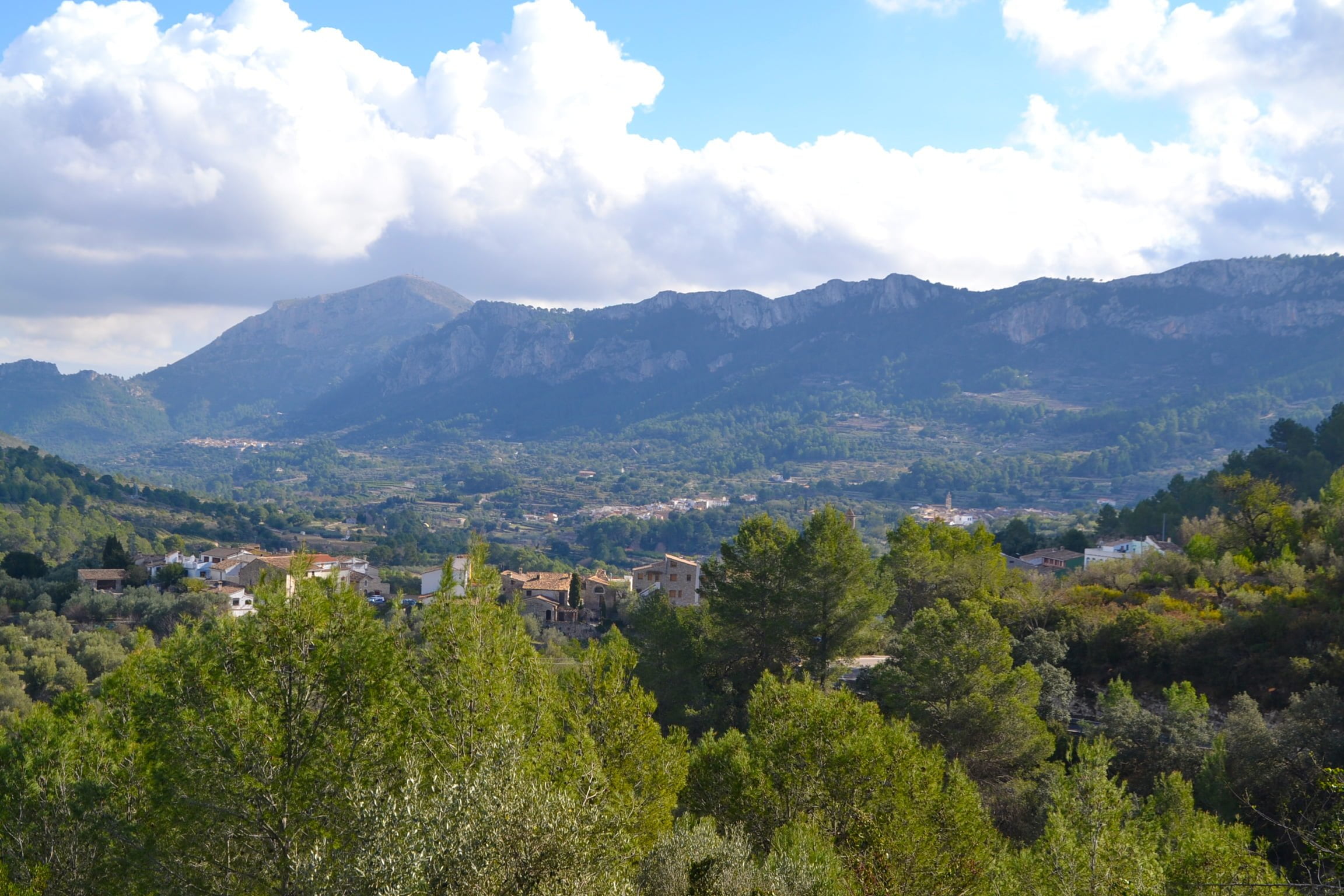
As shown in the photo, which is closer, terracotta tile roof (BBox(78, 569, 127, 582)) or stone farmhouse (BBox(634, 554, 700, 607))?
terracotta tile roof (BBox(78, 569, 127, 582))

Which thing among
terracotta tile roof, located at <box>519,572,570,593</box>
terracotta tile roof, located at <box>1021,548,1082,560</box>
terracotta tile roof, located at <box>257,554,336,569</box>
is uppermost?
terracotta tile roof, located at <box>257,554,336,569</box>

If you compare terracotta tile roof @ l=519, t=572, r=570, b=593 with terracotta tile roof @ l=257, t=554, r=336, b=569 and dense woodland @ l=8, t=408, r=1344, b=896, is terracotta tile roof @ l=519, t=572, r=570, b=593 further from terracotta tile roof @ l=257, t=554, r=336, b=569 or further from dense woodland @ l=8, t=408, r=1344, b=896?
dense woodland @ l=8, t=408, r=1344, b=896

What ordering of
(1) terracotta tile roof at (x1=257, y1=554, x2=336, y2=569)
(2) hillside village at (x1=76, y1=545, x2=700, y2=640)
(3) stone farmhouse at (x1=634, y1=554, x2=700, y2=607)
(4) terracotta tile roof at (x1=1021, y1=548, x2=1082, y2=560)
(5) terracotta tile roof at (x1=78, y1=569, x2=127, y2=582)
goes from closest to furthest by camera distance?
(5) terracotta tile roof at (x1=78, y1=569, x2=127, y2=582)
(2) hillside village at (x1=76, y1=545, x2=700, y2=640)
(1) terracotta tile roof at (x1=257, y1=554, x2=336, y2=569)
(3) stone farmhouse at (x1=634, y1=554, x2=700, y2=607)
(4) terracotta tile roof at (x1=1021, y1=548, x2=1082, y2=560)

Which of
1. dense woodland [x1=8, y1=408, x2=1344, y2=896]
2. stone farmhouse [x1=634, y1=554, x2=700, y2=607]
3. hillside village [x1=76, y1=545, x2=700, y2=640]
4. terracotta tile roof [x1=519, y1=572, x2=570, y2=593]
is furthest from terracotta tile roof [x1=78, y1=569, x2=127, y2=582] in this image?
stone farmhouse [x1=634, y1=554, x2=700, y2=607]

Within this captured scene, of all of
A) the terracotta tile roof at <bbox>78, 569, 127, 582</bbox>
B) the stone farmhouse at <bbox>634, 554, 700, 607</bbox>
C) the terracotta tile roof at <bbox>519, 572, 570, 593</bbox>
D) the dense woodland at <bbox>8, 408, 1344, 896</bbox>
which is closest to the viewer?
the dense woodland at <bbox>8, 408, 1344, 896</bbox>

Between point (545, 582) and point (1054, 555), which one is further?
point (545, 582)

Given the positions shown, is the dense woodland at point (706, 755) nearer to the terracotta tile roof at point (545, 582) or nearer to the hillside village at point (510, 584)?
the hillside village at point (510, 584)

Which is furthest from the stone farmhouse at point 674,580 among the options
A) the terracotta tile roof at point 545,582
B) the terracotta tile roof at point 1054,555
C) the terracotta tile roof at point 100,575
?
the terracotta tile roof at point 100,575

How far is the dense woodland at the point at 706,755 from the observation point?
10.1 meters

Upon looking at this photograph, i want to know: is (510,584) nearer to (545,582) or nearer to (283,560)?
(545,582)

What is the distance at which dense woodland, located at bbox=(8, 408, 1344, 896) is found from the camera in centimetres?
1005

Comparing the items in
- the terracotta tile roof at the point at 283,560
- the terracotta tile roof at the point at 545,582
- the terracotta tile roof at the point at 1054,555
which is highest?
the terracotta tile roof at the point at 283,560

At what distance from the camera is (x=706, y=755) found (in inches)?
653

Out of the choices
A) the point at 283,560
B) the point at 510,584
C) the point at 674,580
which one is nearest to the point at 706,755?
the point at 674,580
